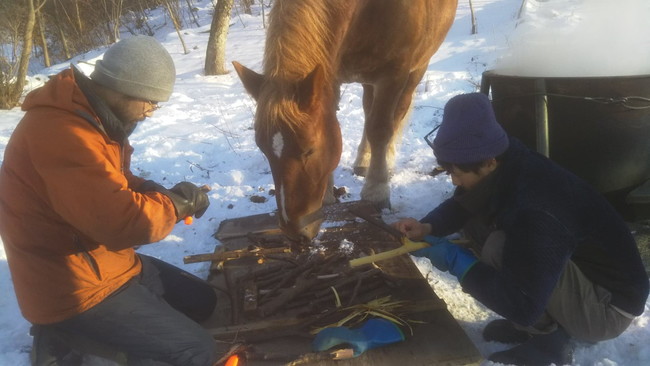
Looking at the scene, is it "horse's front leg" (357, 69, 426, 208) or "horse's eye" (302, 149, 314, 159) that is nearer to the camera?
"horse's eye" (302, 149, 314, 159)

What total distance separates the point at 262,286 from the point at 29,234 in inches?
53.4

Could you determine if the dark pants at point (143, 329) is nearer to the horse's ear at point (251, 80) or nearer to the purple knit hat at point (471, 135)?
the horse's ear at point (251, 80)

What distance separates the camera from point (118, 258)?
6.94 ft

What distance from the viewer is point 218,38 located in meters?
9.39

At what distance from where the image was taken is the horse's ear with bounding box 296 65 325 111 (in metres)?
2.29

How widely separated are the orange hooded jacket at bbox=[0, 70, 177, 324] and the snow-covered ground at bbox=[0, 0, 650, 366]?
0.42 metres

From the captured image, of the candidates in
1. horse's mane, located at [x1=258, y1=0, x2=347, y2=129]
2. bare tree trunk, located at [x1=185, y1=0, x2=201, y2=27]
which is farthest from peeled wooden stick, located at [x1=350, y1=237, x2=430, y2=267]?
bare tree trunk, located at [x1=185, y1=0, x2=201, y2=27]

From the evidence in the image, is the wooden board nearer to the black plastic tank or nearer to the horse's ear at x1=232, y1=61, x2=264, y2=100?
the horse's ear at x1=232, y1=61, x2=264, y2=100

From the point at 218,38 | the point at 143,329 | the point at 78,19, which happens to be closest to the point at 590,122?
the point at 143,329

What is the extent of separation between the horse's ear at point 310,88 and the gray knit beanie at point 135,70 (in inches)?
27.8

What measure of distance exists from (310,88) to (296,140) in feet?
0.98

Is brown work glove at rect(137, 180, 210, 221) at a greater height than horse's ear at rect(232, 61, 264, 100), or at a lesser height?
lesser

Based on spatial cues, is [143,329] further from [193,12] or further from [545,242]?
[193,12]

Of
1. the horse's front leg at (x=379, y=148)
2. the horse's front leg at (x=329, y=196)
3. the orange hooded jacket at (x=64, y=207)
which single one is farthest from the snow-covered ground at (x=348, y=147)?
the orange hooded jacket at (x=64, y=207)
